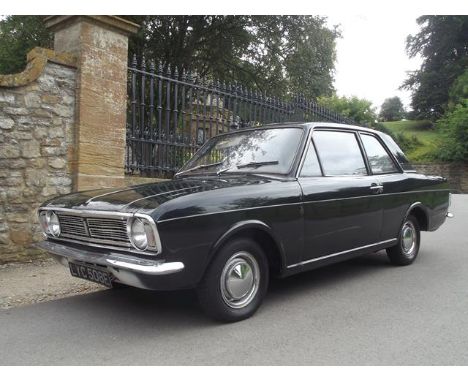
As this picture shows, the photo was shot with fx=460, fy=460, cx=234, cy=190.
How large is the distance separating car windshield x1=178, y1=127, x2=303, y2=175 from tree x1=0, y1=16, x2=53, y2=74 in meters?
11.2

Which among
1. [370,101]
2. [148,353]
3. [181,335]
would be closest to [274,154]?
[181,335]

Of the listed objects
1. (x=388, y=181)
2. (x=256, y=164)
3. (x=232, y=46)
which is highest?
(x=232, y=46)

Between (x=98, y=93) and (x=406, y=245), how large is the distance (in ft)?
Answer: 15.0

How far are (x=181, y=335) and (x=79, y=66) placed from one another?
4.27m

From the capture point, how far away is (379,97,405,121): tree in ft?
247

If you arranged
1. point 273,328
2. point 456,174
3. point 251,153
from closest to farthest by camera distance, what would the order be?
point 273,328 < point 251,153 < point 456,174

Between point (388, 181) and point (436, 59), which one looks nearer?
point (388, 181)

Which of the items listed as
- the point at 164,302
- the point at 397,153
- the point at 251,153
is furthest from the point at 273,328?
the point at 397,153

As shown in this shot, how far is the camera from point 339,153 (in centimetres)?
491

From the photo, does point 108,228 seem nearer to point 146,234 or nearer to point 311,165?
point 146,234

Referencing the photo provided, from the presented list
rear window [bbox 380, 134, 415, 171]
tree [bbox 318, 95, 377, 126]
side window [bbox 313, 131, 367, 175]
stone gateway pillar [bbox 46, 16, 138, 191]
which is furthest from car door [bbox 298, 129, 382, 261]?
tree [bbox 318, 95, 377, 126]

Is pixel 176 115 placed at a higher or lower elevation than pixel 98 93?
lower

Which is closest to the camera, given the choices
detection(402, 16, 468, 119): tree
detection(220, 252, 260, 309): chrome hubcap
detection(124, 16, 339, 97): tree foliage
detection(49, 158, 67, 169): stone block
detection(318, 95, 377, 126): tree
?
detection(220, 252, 260, 309): chrome hubcap

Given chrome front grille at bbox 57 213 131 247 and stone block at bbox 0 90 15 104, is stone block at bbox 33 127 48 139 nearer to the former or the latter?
stone block at bbox 0 90 15 104
